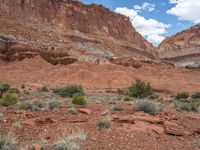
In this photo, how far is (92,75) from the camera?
183ft

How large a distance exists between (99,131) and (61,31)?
72.5m

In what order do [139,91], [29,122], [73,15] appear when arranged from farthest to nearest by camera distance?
1. [73,15]
2. [139,91]
3. [29,122]

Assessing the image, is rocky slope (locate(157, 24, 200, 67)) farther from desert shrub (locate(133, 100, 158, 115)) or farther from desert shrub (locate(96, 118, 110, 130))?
desert shrub (locate(96, 118, 110, 130))

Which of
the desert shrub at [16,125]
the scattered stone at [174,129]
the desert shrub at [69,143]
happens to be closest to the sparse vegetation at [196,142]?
the scattered stone at [174,129]

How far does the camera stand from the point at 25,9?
87.4 m

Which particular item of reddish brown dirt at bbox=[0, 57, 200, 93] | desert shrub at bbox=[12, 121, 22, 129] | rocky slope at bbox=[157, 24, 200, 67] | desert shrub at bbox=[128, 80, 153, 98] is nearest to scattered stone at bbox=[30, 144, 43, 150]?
desert shrub at bbox=[12, 121, 22, 129]

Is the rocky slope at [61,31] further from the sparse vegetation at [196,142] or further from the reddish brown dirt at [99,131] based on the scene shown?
the sparse vegetation at [196,142]

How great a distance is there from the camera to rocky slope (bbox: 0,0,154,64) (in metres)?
62.7

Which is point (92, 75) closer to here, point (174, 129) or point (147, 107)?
point (147, 107)

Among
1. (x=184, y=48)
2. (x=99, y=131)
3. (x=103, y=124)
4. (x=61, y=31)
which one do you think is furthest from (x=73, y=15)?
(x=99, y=131)

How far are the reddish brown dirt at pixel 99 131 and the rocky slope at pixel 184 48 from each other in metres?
81.4

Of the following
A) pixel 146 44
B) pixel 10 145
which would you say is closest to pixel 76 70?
pixel 10 145

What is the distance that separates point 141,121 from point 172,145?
1907mm

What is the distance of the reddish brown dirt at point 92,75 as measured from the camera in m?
50.3
